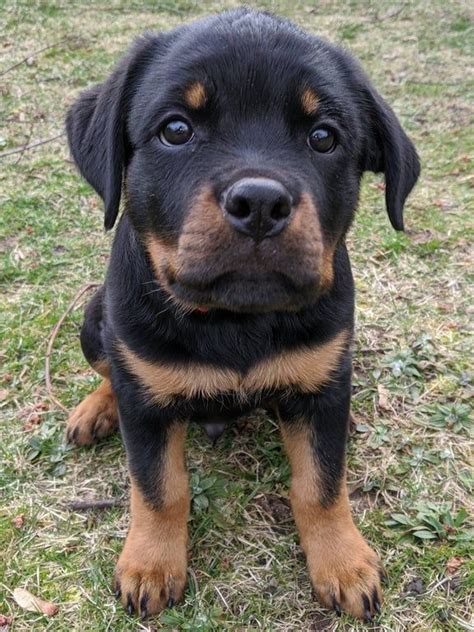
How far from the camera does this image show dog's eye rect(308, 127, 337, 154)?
2.11m

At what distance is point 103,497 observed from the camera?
286 centimetres

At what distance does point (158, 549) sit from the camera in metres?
2.44

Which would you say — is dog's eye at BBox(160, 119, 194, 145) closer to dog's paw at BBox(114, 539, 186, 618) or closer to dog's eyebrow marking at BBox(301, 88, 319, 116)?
dog's eyebrow marking at BBox(301, 88, 319, 116)

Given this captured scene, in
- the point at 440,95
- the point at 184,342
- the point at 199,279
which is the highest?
the point at 199,279

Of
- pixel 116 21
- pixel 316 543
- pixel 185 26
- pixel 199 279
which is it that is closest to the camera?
pixel 199 279

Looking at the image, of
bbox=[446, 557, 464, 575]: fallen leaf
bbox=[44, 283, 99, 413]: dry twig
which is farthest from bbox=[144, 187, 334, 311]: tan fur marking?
bbox=[44, 283, 99, 413]: dry twig

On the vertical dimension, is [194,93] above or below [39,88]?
above

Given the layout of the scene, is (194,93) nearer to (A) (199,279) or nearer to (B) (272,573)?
(A) (199,279)

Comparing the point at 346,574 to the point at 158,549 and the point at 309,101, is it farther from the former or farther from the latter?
the point at 309,101

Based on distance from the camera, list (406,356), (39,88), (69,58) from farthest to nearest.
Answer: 1. (69,58)
2. (39,88)
3. (406,356)

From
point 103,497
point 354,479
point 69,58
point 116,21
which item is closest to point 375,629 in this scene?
point 354,479

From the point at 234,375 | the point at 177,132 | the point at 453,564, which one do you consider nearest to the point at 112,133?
the point at 177,132

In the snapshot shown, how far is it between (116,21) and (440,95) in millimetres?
4563

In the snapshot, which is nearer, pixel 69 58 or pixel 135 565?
pixel 135 565
